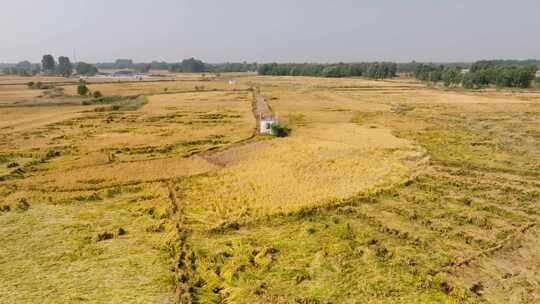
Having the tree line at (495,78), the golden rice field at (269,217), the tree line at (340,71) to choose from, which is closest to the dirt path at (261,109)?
the golden rice field at (269,217)

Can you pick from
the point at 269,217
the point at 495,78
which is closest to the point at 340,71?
the point at 495,78

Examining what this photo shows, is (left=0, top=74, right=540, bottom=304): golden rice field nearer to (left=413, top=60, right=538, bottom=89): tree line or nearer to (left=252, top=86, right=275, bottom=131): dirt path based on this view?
(left=252, top=86, right=275, bottom=131): dirt path

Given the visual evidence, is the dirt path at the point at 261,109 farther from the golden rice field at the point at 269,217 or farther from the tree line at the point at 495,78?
the tree line at the point at 495,78

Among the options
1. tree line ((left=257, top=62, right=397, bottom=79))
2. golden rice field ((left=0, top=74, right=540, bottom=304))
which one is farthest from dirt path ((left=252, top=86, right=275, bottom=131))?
tree line ((left=257, top=62, right=397, bottom=79))

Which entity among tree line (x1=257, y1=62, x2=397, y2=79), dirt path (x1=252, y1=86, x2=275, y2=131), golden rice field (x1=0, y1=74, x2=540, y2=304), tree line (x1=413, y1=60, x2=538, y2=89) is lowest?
golden rice field (x1=0, y1=74, x2=540, y2=304)

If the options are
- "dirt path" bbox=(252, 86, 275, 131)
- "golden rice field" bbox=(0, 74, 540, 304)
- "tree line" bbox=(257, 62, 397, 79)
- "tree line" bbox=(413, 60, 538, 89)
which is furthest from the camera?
"tree line" bbox=(257, 62, 397, 79)

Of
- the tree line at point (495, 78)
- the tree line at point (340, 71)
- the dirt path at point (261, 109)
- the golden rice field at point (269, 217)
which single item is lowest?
the golden rice field at point (269, 217)

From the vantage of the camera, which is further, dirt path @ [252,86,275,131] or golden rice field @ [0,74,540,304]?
dirt path @ [252,86,275,131]

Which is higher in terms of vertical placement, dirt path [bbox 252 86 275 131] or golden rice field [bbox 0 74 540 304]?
dirt path [bbox 252 86 275 131]

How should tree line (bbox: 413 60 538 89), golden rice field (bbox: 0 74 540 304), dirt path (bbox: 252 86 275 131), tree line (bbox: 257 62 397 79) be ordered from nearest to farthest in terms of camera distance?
golden rice field (bbox: 0 74 540 304)
dirt path (bbox: 252 86 275 131)
tree line (bbox: 413 60 538 89)
tree line (bbox: 257 62 397 79)
